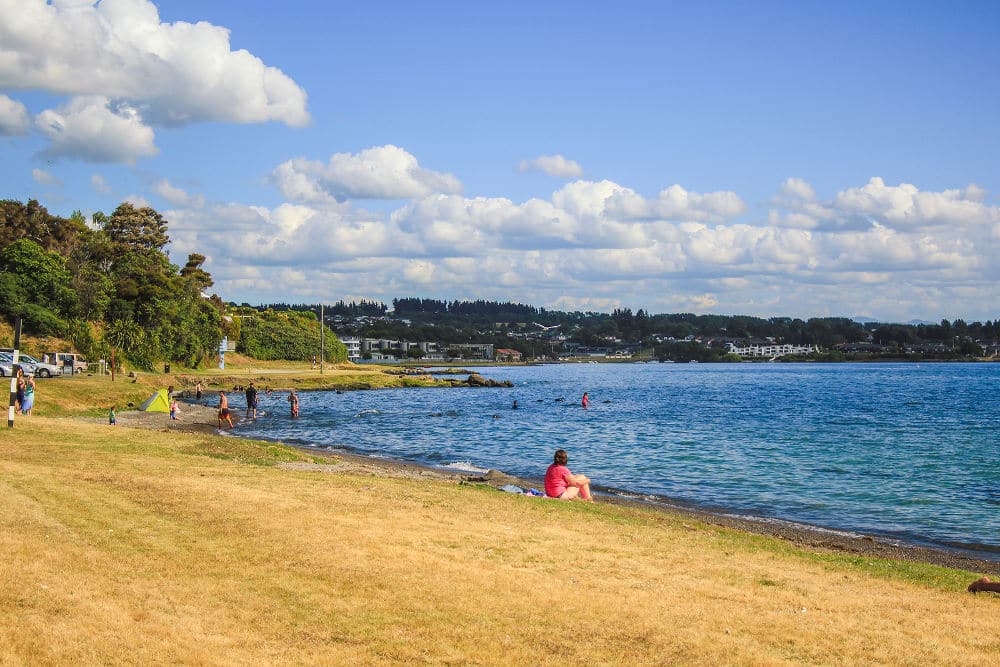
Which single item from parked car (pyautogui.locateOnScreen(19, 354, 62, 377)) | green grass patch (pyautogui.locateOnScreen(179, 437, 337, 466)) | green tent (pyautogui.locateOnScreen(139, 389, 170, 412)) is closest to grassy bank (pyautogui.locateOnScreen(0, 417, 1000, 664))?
green grass patch (pyautogui.locateOnScreen(179, 437, 337, 466))

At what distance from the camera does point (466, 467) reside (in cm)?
3092

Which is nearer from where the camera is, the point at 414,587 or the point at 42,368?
the point at 414,587

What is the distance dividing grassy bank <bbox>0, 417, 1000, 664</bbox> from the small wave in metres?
12.9

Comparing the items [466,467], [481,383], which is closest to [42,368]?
[466,467]

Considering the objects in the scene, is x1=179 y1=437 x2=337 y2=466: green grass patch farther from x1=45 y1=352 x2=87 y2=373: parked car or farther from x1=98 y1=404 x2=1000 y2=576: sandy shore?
x1=45 y1=352 x2=87 y2=373: parked car

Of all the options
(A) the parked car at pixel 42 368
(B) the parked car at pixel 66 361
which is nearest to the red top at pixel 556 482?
(A) the parked car at pixel 42 368

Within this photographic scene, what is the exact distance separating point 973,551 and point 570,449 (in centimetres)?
2126

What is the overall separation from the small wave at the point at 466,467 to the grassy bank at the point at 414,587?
1293 cm

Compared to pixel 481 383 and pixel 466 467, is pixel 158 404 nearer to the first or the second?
pixel 466 467

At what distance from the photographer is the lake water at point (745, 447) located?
23.4 m

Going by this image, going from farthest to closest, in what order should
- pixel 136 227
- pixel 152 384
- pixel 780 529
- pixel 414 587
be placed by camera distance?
pixel 136 227, pixel 152 384, pixel 780 529, pixel 414 587

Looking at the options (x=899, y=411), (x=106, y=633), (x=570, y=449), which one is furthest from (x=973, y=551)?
(x=899, y=411)

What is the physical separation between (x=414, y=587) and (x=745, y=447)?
31.9m

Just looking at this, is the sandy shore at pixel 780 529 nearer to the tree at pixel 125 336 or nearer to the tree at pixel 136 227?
the tree at pixel 125 336
